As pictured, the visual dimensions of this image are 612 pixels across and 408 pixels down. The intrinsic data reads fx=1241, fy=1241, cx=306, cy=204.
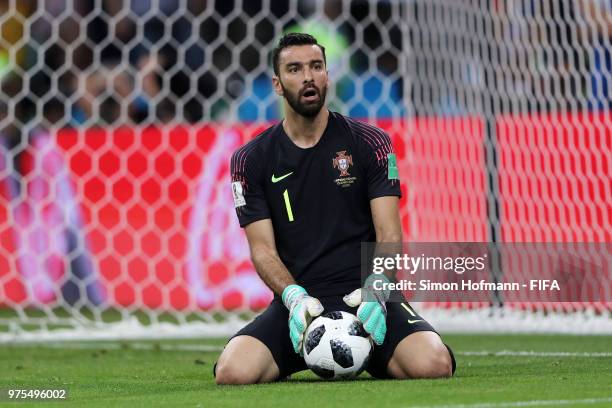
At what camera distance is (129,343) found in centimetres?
829

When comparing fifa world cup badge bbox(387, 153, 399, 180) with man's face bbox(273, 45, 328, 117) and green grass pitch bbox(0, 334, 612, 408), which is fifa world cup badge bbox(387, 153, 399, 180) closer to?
man's face bbox(273, 45, 328, 117)

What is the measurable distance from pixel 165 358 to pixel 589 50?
4360 mm

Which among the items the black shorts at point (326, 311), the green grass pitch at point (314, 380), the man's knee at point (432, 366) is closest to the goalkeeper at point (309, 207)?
the black shorts at point (326, 311)

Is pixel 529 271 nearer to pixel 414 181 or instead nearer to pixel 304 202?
pixel 414 181

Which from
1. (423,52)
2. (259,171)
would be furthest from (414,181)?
(259,171)

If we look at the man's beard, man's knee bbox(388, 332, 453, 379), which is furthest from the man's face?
man's knee bbox(388, 332, 453, 379)

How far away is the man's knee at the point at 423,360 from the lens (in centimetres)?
510

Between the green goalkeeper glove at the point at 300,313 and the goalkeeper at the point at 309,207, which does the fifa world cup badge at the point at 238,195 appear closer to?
the goalkeeper at the point at 309,207

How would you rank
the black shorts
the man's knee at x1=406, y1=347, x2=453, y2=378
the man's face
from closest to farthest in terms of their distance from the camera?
the man's knee at x1=406, y1=347, x2=453, y2=378
the black shorts
the man's face

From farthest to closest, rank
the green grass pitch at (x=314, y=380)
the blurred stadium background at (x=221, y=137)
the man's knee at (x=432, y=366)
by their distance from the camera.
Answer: the blurred stadium background at (x=221, y=137) < the man's knee at (x=432, y=366) < the green grass pitch at (x=314, y=380)

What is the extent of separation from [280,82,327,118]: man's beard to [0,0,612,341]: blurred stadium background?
3.54 meters

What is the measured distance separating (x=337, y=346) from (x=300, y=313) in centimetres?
21

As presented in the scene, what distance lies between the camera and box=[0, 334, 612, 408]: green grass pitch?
4.28 m

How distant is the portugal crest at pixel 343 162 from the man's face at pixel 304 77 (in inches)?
9.0
